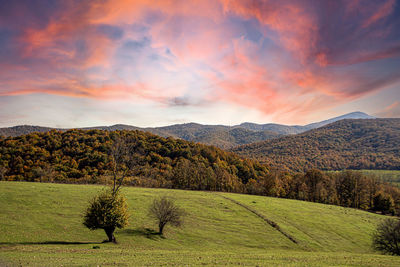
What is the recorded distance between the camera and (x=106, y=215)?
3133 cm

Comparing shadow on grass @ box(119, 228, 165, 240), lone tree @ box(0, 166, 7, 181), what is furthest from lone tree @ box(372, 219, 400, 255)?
lone tree @ box(0, 166, 7, 181)

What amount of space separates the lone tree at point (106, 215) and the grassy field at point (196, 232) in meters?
2.46

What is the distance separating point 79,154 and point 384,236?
132 meters

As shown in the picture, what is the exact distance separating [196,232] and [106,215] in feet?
59.1

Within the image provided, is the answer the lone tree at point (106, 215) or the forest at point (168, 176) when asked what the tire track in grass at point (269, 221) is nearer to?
the lone tree at point (106, 215)

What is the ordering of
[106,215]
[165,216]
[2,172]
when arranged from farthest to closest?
[2,172] < [165,216] < [106,215]

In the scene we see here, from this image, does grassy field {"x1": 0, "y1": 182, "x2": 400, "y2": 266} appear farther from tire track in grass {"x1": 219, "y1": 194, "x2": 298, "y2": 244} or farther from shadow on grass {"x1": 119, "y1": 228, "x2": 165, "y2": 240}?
tire track in grass {"x1": 219, "y1": 194, "x2": 298, "y2": 244}

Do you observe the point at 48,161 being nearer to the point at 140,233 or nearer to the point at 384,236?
the point at 140,233

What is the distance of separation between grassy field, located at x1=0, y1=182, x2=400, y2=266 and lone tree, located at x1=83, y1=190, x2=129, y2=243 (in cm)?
246

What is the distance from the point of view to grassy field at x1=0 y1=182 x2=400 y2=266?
992 inches

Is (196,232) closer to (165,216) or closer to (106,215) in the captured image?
(165,216)

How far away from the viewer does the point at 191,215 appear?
162 feet

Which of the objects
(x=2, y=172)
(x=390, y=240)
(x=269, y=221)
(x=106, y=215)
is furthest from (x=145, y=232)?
(x=2, y=172)

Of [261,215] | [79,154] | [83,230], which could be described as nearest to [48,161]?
[79,154]
